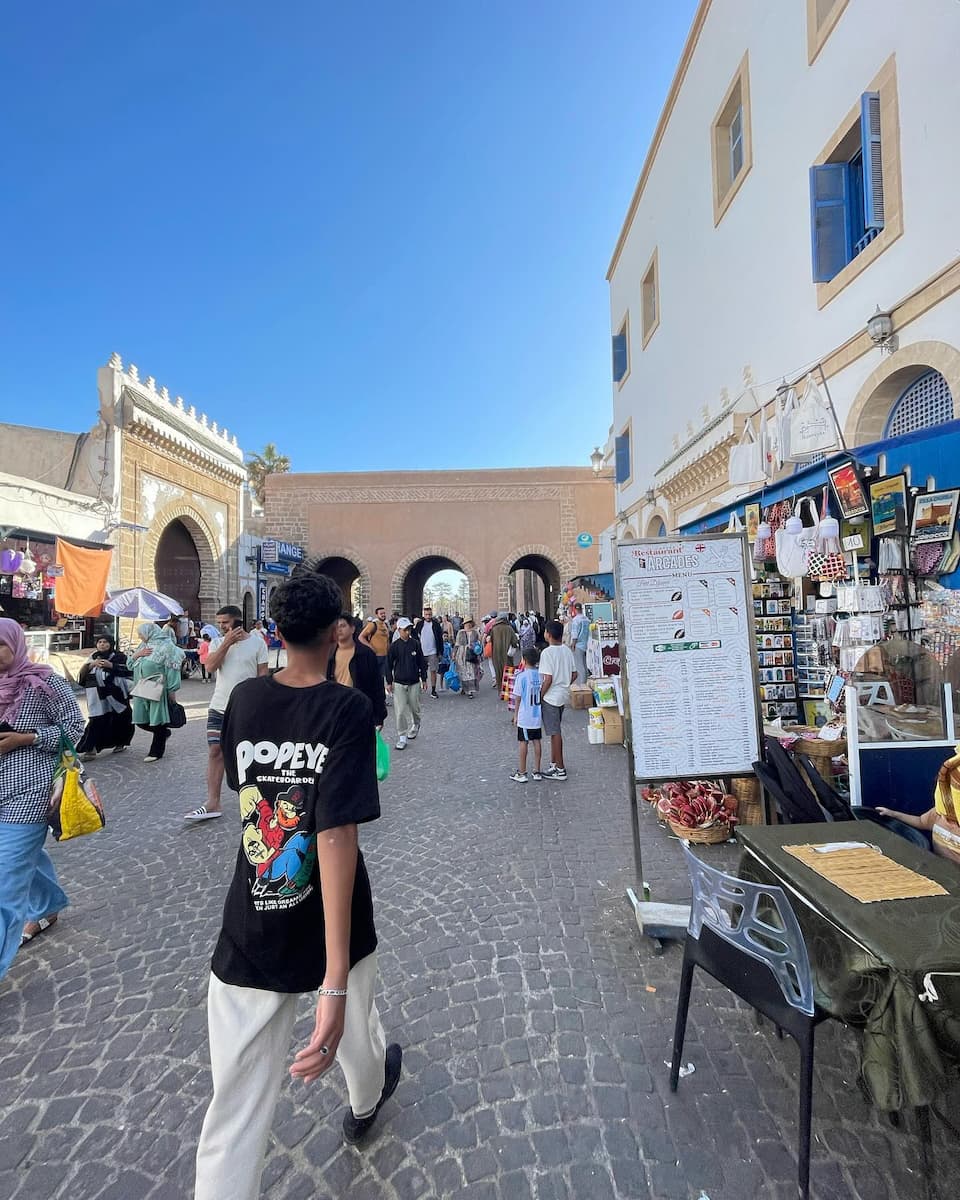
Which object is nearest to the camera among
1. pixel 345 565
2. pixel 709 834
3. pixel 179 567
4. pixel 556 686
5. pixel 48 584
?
pixel 709 834

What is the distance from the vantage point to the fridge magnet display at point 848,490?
14.3 ft

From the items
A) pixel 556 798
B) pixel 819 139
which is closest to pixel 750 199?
pixel 819 139

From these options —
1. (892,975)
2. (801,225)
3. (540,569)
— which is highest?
(801,225)

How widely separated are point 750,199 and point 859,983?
1005cm

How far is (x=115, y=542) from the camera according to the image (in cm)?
1402

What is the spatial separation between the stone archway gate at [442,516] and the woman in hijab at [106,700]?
A: 50.1 ft

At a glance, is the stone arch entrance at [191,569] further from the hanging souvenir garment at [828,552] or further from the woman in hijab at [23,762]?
the hanging souvenir garment at [828,552]

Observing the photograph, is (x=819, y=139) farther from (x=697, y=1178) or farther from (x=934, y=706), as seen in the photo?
(x=697, y=1178)

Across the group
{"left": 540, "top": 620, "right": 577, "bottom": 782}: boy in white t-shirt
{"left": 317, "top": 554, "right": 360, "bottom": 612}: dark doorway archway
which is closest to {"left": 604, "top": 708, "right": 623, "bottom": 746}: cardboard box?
{"left": 540, "top": 620, "right": 577, "bottom": 782}: boy in white t-shirt

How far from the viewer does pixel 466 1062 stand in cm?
221

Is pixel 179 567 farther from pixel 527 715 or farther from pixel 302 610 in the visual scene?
pixel 302 610

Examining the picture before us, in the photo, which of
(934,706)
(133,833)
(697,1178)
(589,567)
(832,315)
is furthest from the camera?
(589,567)

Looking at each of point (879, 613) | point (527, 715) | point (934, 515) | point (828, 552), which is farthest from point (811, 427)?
point (527, 715)

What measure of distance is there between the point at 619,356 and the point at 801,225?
879cm
